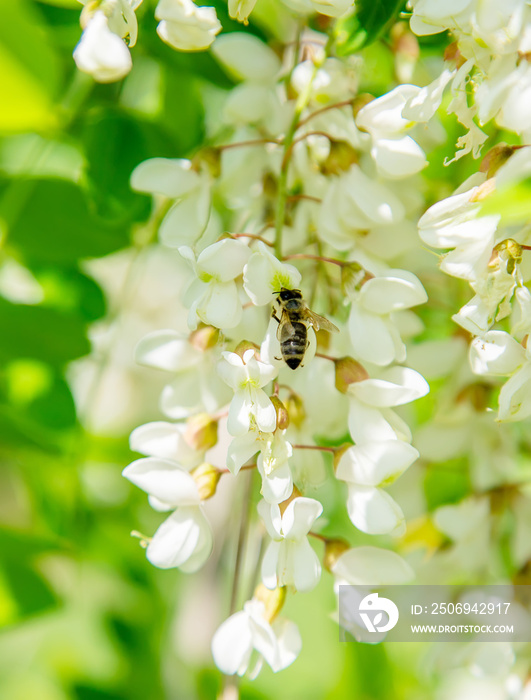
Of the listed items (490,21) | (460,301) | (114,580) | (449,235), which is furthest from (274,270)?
(114,580)

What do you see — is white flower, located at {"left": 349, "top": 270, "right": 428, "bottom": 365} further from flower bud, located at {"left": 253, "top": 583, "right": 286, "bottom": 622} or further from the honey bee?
flower bud, located at {"left": 253, "top": 583, "right": 286, "bottom": 622}

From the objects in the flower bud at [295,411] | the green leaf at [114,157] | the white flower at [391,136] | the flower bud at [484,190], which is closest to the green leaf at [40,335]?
the green leaf at [114,157]

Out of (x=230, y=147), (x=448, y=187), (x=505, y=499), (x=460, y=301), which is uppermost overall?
(x=230, y=147)

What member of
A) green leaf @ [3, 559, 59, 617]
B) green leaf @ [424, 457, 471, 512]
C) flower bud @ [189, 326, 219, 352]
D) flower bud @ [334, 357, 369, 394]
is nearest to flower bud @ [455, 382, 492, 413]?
green leaf @ [424, 457, 471, 512]

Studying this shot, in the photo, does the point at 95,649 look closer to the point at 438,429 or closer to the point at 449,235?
the point at 438,429

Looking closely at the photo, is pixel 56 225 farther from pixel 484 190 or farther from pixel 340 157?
pixel 484 190

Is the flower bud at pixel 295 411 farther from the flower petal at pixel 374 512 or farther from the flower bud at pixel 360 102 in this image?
the flower bud at pixel 360 102

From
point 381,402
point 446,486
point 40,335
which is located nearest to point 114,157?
point 40,335
